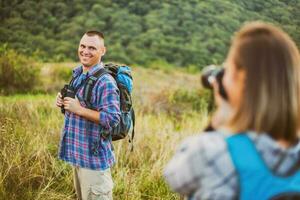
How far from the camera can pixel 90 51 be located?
347 cm

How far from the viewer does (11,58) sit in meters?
9.47

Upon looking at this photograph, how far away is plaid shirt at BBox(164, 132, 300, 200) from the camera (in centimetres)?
154

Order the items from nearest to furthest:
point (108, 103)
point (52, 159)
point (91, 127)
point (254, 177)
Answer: point (254, 177) → point (108, 103) → point (91, 127) → point (52, 159)

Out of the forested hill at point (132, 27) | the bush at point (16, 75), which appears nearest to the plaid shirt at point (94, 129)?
the bush at point (16, 75)

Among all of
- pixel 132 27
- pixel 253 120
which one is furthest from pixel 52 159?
pixel 132 27

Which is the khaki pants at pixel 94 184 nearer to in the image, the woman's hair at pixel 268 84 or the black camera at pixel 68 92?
the black camera at pixel 68 92

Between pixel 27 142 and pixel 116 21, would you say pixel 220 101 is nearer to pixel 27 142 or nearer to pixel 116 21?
pixel 27 142

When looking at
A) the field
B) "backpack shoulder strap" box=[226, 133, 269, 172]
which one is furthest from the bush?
"backpack shoulder strap" box=[226, 133, 269, 172]

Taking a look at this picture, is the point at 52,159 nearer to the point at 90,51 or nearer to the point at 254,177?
the point at 90,51

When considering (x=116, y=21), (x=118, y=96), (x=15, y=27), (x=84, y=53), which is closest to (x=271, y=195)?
(x=118, y=96)

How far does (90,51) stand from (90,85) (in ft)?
0.92

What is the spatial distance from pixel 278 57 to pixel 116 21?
1463 centimetres

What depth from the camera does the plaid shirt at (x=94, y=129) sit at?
3.25 metres

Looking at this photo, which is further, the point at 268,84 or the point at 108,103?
the point at 108,103
